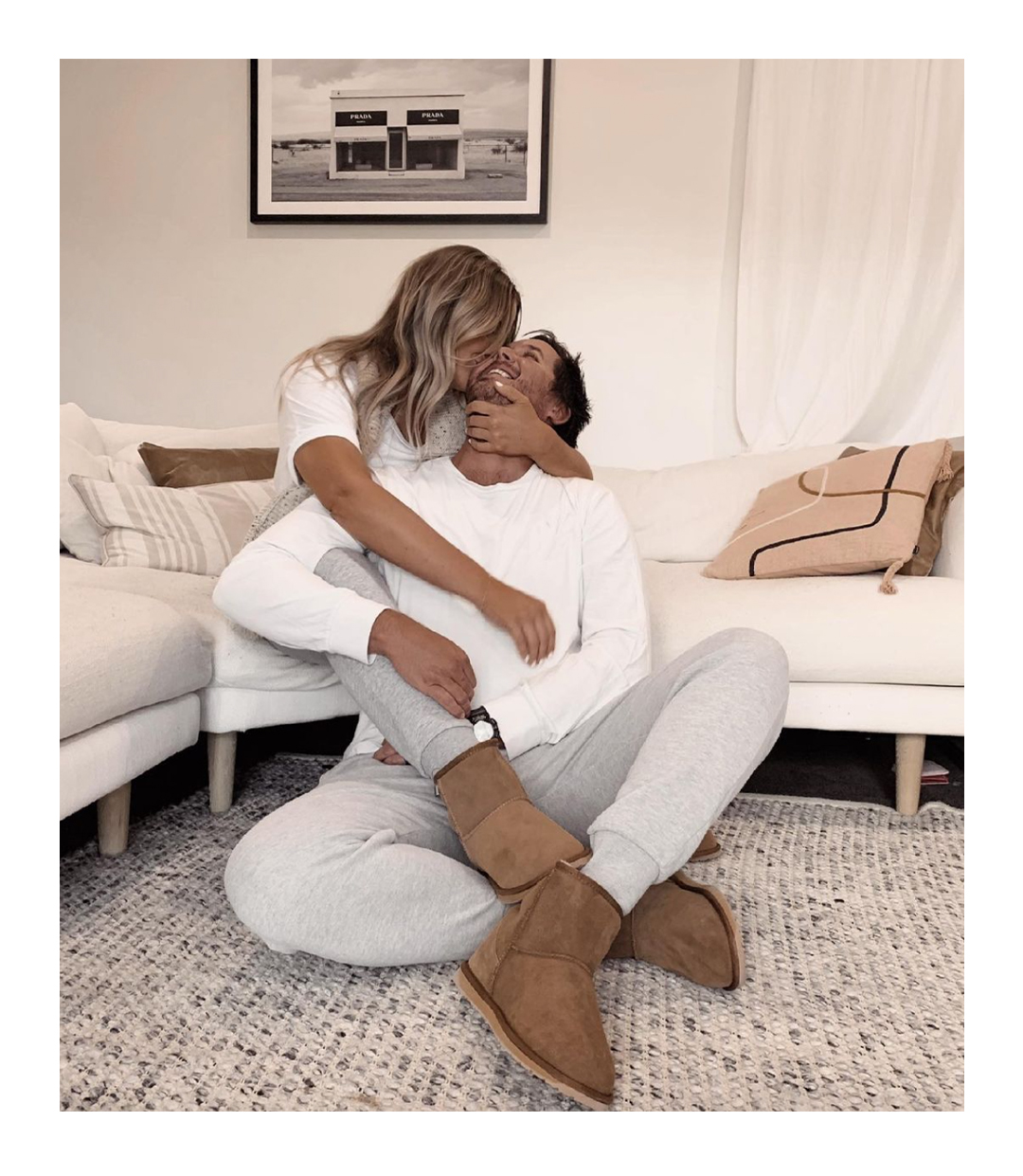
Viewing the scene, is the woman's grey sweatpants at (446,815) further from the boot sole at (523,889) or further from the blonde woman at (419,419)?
the blonde woman at (419,419)

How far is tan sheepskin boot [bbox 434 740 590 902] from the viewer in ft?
3.66

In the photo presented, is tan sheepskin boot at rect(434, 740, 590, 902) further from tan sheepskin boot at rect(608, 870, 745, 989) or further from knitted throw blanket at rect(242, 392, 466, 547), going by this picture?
knitted throw blanket at rect(242, 392, 466, 547)

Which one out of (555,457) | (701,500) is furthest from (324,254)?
(555,457)

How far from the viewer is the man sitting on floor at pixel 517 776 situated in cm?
101

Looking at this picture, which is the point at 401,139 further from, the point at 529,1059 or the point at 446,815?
the point at 529,1059

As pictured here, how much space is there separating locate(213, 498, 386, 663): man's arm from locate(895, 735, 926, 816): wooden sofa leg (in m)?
1.09

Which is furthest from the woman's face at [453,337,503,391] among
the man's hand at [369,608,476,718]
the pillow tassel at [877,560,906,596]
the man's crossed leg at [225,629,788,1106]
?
the pillow tassel at [877,560,906,596]

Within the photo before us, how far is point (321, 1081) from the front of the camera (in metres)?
0.99

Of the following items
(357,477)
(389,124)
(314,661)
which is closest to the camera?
(357,477)

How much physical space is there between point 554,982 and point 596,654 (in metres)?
0.55

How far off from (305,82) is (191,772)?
6.94 feet

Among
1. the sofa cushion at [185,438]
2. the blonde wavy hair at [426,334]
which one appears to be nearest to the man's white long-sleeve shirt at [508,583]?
the blonde wavy hair at [426,334]
